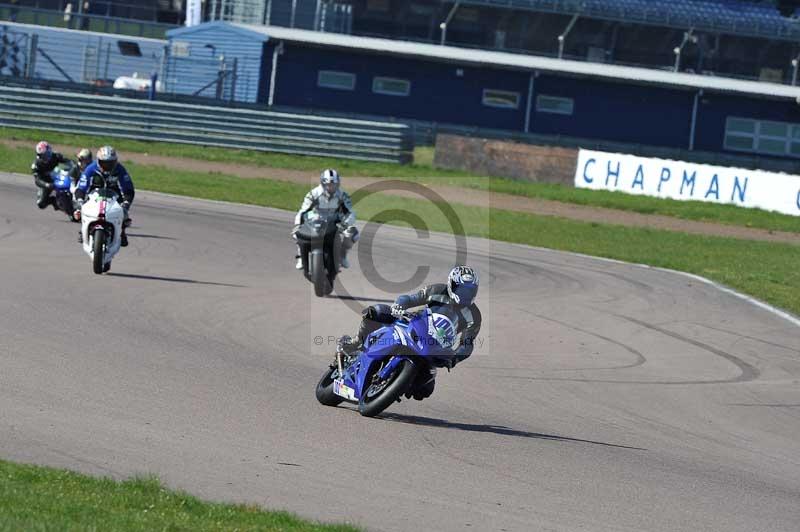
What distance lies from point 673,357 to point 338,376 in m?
5.85

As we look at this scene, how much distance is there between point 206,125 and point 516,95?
17.6 metres

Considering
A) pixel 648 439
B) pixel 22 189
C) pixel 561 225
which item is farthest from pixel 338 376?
pixel 561 225

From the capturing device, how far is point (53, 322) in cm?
1258

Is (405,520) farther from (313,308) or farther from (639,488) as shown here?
(313,308)

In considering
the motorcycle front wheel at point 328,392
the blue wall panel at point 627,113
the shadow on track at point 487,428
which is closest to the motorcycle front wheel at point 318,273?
the motorcycle front wheel at point 328,392

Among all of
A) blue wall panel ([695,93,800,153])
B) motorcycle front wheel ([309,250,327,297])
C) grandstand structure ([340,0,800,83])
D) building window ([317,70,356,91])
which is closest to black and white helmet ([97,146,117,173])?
motorcycle front wheel ([309,250,327,297])

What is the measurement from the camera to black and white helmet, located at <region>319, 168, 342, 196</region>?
16.8m

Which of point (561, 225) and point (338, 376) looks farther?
point (561, 225)

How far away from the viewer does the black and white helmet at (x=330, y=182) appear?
16828 millimetres

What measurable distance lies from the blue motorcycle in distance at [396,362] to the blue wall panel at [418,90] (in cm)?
4107

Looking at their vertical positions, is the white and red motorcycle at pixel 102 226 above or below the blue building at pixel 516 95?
below

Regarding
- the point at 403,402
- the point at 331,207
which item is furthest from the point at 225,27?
the point at 403,402

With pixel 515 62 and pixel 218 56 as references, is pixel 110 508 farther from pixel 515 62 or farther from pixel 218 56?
pixel 218 56

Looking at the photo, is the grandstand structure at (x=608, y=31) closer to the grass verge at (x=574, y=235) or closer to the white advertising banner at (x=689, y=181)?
the white advertising banner at (x=689, y=181)
